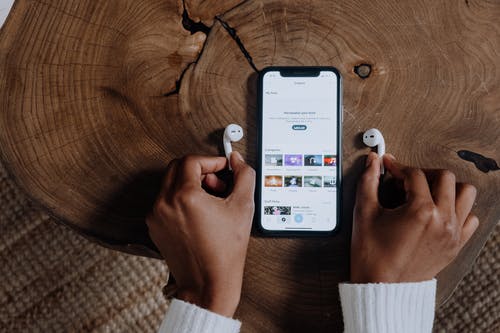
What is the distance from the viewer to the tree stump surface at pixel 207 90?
A: 2.23ft

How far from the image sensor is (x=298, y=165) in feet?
2.26

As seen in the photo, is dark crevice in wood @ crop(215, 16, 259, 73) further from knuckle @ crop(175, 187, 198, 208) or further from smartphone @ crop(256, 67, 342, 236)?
knuckle @ crop(175, 187, 198, 208)

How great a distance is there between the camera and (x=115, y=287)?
1.10 meters

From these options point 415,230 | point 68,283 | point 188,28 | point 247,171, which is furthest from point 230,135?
point 68,283

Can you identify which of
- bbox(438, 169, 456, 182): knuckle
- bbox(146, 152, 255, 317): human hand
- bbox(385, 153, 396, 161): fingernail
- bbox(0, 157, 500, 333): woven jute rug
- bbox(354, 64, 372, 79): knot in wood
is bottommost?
bbox(0, 157, 500, 333): woven jute rug

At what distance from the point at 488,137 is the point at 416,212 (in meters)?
0.17

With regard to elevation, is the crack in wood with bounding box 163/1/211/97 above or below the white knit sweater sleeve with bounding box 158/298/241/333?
above

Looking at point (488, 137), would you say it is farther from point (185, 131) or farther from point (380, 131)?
point (185, 131)

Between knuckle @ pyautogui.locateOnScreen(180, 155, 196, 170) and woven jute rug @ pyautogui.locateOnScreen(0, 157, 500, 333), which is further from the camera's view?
woven jute rug @ pyautogui.locateOnScreen(0, 157, 500, 333)

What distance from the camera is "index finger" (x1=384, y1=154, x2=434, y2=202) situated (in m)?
0.62

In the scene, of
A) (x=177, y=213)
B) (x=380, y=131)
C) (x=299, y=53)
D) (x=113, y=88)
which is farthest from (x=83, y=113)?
(x=380, y=131)

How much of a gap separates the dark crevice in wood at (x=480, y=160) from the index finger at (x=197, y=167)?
33 centimetres

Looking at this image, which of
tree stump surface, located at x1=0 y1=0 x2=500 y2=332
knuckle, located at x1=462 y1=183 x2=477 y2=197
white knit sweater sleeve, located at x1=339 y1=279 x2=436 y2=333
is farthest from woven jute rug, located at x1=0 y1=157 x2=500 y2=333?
knuckle, located at x1=462 y1=183 x2=477 y2=197

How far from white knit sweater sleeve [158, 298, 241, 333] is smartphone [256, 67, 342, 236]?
137mm
